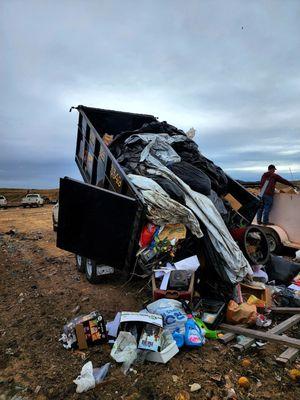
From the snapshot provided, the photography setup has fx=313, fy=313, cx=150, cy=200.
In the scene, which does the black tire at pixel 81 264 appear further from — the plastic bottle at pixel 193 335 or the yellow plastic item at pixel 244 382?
the yellow plastic item at pixel 244 382

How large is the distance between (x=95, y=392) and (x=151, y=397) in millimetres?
441

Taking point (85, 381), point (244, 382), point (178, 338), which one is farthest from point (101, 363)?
point (244, 382)

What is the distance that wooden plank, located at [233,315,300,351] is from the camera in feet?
9.78

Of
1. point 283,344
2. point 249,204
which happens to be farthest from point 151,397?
point 249,204

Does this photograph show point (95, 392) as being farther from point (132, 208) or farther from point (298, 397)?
point (132, 208)

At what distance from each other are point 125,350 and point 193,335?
2.18 feet

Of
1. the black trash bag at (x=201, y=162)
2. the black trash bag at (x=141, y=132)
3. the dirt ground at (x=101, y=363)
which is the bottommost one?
the dirt ground at (x=101, y=363)

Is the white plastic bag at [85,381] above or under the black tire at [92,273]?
under

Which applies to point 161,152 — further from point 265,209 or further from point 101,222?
point 265,209

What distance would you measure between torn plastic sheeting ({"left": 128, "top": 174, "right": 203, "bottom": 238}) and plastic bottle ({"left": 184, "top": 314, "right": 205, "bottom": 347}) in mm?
1086

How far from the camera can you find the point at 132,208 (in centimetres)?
369

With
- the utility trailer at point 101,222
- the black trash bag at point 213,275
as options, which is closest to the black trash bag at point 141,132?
the utility trailer at point 101,222

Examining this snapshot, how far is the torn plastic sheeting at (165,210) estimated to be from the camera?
12.3ft

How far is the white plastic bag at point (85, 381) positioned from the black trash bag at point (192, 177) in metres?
2.68
